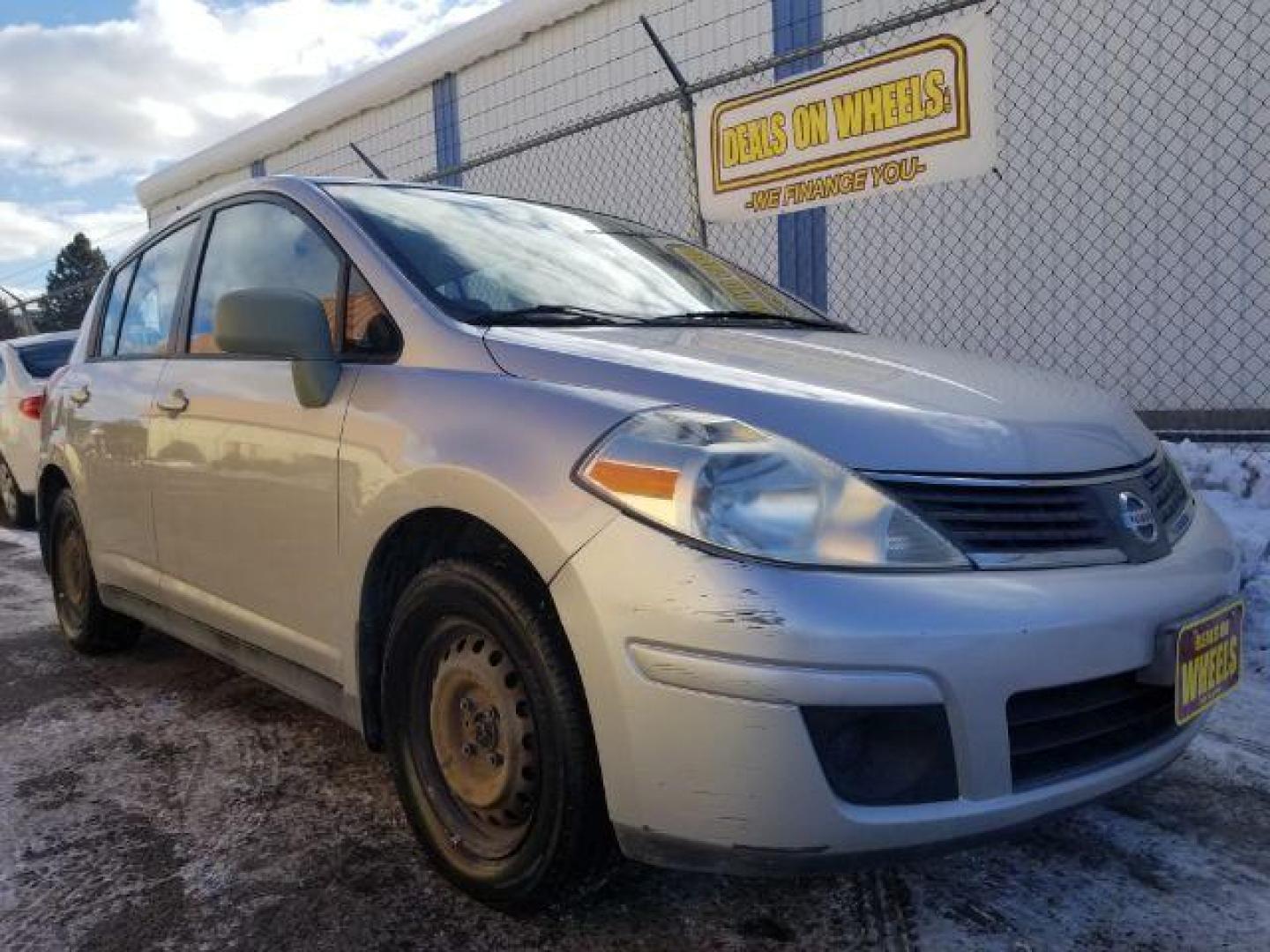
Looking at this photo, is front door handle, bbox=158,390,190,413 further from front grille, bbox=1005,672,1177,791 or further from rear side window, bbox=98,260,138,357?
front grille, bbox=1005,672,1177,791

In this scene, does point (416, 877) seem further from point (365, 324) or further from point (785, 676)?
point (365, 324)

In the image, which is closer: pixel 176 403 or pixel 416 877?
pixel 416 877

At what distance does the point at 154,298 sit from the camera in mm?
3750

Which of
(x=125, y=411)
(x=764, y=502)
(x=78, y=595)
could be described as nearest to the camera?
(x=764, y=502)

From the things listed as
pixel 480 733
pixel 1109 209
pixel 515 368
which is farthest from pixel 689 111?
pixel 480 733

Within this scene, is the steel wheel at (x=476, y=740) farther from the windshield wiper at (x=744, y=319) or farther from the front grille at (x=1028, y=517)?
the windshield wiper at (x=744, y=319)

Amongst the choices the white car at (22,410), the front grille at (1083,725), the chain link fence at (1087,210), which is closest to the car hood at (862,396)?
the front grille at (1083,725)

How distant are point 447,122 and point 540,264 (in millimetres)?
9946

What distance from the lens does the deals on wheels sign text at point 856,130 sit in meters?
5.23

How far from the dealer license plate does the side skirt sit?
1740mm

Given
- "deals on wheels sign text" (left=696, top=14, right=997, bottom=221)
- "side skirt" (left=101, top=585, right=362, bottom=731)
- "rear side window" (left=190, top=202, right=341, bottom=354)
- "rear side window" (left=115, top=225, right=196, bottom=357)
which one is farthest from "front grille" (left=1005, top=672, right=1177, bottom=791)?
"deals on wheels sign text" (left=696, top=14, right=997, bottom=221)

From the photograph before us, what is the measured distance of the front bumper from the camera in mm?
1680

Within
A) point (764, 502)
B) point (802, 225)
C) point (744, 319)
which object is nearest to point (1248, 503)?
point (744, 319)

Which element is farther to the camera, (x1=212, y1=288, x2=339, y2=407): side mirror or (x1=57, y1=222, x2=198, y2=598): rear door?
(x1=57, y1=222, x2=198, y2=598): rear door
